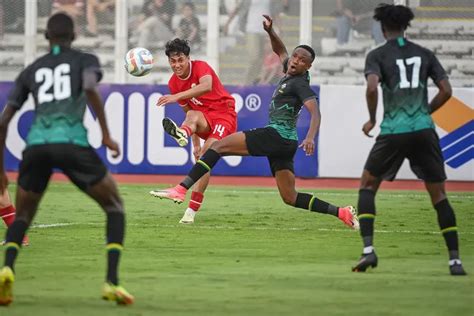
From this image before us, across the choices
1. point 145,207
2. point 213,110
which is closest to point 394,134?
point 213,110

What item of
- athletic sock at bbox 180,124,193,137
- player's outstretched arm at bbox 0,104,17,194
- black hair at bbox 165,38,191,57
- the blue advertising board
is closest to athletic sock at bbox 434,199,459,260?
player's outstretched arm at bbox 0,104,17,194

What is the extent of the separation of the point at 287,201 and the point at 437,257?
266cm

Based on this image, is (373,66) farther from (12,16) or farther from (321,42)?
(12,16)

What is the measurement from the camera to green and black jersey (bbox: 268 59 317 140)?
1434cm

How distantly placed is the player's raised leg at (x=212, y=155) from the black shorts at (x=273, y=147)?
12 centimetres

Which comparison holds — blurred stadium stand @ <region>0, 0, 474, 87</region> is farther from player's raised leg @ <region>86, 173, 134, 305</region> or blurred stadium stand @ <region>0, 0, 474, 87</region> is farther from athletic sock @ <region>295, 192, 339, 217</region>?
player's raised leg @ <region>86, 173, 134, 305</region>

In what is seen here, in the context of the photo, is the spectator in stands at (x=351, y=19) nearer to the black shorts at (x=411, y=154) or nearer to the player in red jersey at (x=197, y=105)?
the player in red jersey at (x=197, y=105)

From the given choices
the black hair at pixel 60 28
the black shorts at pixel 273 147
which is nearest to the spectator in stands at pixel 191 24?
the black shorts at pixel 273 147

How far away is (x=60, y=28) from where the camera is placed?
9.23 metres

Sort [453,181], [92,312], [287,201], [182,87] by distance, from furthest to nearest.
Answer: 1. [453,181]
2. [182,87]
3. [287,201]
4. [92,312]

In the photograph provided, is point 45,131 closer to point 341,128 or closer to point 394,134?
point 394,134

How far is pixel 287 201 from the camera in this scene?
48.5 ft

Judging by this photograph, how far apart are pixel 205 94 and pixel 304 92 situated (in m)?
2.48

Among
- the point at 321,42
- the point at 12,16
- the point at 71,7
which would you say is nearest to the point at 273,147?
the point at 321,42
